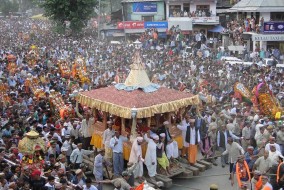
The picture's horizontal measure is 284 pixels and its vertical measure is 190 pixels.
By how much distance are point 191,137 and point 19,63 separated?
14.3 metres

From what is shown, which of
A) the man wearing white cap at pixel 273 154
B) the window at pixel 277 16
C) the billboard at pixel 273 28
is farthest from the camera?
the window at pixel 277 16

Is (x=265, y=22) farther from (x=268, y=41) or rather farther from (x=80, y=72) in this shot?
(x=80, y=72)

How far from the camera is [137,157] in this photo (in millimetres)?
10828

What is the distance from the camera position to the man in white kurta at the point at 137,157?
1084 centimetres

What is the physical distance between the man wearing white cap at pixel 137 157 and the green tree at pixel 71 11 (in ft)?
99.5

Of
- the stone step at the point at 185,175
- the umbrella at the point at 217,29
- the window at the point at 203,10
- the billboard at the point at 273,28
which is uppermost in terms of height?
the window at the point at 203,10

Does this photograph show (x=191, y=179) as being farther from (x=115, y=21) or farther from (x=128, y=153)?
(x=115, y=21)

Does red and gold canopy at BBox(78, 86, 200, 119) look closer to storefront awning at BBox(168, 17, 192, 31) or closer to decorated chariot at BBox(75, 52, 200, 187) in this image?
decorated chariot at BBox(75, 52, 200, 187)

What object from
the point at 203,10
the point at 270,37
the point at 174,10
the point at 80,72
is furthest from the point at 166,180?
the point at 174,10

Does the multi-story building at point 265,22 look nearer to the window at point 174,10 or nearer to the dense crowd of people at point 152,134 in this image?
the dense crowd of people at point 152,134

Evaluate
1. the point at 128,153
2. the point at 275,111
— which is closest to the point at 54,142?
the point at 128,153

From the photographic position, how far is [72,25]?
4028 cm

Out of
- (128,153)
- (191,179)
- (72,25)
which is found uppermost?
(72,25)

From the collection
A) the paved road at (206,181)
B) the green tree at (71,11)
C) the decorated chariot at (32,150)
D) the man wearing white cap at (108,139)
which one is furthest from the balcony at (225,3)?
the decorated chariot at (32,150)
